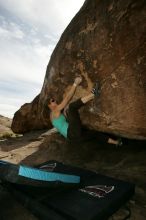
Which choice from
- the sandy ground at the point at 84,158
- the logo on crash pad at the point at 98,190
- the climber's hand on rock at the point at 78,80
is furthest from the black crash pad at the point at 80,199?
the climber's hand on rock at the point at 78,80

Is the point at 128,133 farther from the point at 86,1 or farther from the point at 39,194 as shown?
the point at 86,1

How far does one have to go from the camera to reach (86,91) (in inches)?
267

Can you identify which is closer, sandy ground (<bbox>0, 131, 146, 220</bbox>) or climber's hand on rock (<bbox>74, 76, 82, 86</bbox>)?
sandy ground (<bbox>0, 131, 146, 220</bbox>)

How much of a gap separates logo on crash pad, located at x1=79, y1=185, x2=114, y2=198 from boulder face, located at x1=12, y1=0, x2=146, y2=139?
2097mm

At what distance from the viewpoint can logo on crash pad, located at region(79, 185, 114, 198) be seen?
4.19m

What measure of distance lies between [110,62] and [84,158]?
297 centimetres

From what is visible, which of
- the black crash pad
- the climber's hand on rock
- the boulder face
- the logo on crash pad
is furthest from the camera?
the climber's hand on rock

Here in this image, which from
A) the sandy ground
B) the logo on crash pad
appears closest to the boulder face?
the sandy ground

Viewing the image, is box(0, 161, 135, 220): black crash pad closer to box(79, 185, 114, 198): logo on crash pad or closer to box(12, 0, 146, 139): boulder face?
box(79, 185, 114, 198): logo on crash pad

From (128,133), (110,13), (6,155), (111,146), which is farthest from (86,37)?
(6,155)

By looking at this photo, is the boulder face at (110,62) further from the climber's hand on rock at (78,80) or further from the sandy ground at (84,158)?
the sandy ground at (84,158)

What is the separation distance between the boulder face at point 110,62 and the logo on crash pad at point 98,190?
210 centimetres

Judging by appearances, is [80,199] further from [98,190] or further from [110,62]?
[110,62]

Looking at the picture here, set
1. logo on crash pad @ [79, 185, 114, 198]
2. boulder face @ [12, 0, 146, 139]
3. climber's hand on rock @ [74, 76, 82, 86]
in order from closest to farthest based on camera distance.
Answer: logo on crash pad @ [79, 185, 114, 198] < boulder face @ [12, 0, 146, 139] < climber's hand on rock @ [74, 76, 82, 86]
